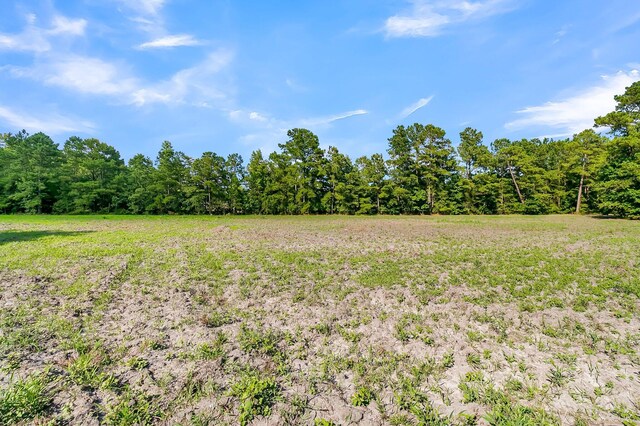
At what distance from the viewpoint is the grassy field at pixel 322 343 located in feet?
11.6

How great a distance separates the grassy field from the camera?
11.6ft

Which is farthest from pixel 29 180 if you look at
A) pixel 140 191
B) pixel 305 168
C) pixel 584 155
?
pixel 584 155

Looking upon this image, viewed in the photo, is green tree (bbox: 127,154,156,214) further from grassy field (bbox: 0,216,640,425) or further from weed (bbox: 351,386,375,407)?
weed (bbox: 351,386,375,407)

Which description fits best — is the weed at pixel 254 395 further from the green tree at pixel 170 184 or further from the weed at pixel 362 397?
the green tree at pixel 170 184

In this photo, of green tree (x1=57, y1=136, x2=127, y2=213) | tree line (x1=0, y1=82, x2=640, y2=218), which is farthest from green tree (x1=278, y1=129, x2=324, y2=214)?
green tree (x1=57, y1=136, x2=127, y2=213)

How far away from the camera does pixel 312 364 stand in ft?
14.8

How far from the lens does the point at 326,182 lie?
165 feet

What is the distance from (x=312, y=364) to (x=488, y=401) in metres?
2.50

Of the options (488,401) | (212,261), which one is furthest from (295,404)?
(212,261)

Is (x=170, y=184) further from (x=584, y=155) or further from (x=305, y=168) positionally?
(x=584, y=155)

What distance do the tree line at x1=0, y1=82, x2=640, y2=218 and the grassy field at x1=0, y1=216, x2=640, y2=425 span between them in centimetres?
3976

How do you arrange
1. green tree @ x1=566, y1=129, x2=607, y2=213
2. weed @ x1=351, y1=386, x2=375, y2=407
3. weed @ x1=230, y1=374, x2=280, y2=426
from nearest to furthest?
1. weed @ x1=230, y1=374, x2=280, y2=426
2. weed @ x1=351, y1=386, x2=375, y2=407
3. green tree @ x1=566, y1=129, x2=607, y2=213

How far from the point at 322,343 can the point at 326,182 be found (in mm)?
46010

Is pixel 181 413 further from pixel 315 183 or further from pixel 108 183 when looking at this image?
pixel 108 183
